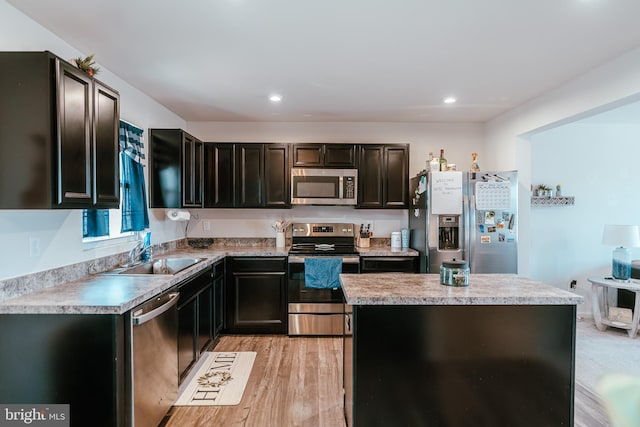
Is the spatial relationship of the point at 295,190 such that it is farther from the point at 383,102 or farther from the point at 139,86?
the point at 139,86

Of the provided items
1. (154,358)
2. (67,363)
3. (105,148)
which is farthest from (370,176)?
(67,363)

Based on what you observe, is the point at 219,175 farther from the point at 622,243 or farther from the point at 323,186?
the point at 622,243

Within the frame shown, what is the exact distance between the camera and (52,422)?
1719 mm

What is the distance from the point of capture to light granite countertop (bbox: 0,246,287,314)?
1684 mm

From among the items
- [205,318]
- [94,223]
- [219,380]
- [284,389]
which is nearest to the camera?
[94,223]

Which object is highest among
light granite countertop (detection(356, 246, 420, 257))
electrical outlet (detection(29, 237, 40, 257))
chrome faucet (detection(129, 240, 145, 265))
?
electrical outlet (detection(29, 237, 40, 257))

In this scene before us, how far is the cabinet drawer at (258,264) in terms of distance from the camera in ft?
12.2

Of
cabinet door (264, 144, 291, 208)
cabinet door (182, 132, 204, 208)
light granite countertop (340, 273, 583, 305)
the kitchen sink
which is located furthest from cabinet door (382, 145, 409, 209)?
the kitchen sink

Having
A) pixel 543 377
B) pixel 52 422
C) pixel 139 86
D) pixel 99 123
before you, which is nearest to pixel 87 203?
pixel 99 123

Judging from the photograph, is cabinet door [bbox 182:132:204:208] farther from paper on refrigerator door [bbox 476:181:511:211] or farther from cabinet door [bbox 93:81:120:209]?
paper on refrigerator door [bbox 476:181:511:211]

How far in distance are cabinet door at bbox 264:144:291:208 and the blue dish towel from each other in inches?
33.8

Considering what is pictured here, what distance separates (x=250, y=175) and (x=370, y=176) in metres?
1.48

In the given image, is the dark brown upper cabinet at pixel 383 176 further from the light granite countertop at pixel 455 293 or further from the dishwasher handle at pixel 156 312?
the dishwasher handle at pixel 156 312

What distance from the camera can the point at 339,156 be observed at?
4105 millimetres
